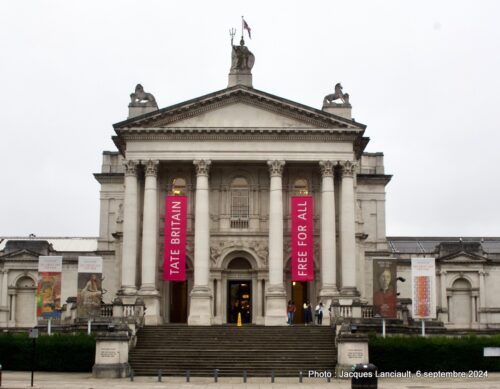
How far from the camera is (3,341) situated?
134 ft

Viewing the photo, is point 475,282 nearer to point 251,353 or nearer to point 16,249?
point 251,353

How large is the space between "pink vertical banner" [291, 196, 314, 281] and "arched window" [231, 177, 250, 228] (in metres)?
4.32

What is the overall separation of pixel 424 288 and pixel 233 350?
10.3 metres

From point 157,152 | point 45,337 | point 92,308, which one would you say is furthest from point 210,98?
point 45,337

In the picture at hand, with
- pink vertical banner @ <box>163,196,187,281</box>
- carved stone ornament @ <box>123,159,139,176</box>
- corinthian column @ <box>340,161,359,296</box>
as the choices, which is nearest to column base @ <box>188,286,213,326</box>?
pink vertical banner @ <box>163,196,187,281</box>

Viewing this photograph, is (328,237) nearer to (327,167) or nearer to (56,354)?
(327,167)

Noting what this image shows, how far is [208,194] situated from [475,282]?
2284 cm

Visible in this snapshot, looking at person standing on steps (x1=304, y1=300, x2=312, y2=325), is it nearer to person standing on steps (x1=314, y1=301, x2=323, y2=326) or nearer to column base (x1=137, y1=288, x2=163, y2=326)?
person standing on steps (x1=314, y1=301, x2=323, y2=326)

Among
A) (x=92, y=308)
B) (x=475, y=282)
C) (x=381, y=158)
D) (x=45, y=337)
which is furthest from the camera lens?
(x=381, y=158)

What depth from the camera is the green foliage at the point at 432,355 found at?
39.2 metres

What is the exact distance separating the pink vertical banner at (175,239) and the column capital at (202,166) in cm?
207

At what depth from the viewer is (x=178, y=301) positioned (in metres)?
55.0

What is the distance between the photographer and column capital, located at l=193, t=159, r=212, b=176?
5288 cm

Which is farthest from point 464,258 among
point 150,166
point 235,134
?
point 150,166
